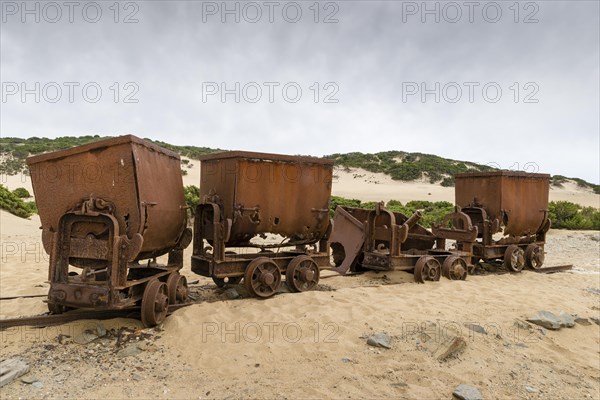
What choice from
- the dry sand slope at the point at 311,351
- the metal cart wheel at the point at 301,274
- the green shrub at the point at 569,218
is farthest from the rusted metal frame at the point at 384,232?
the green shrub at the point at 569,218

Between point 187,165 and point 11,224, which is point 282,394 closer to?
point 11,224

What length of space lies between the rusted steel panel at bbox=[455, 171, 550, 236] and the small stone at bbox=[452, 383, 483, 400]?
6425 millimetres

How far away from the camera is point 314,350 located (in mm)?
4395

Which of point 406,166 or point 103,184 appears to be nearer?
point 103,184

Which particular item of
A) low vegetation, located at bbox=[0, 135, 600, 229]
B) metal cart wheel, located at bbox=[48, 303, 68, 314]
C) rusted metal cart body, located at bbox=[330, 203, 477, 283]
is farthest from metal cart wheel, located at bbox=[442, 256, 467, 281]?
low vegetation, located at bbox=[0, 135, 600, 229]

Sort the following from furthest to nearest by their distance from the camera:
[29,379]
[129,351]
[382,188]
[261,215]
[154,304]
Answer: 1. [382,188]
2. [261,215]
3. [154,304]
4. [129,351]
5. [29,379]

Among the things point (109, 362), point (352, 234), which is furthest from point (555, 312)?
point (109, 362)

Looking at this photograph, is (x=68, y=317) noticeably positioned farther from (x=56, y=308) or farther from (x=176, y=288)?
(x=176, y=288)

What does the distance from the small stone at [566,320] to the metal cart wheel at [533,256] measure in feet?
13.2

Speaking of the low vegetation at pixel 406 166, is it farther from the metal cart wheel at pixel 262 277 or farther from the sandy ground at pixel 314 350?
the metal cart wheel at pixel 262 277

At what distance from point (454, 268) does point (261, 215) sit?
415cm

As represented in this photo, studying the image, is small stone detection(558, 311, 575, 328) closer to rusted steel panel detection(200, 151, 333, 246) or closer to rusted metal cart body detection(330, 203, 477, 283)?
rusted metal cart body detection(330, 203, 477, 283)

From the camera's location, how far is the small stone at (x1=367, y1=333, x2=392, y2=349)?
4488 mm

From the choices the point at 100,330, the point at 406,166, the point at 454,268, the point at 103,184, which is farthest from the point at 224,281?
the point at 406,166
